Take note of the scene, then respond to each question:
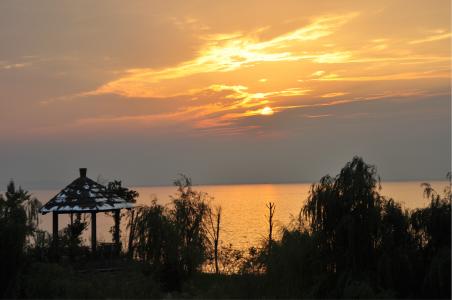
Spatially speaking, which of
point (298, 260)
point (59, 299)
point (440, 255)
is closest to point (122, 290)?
point (59, 299)

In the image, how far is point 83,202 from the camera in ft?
80.4

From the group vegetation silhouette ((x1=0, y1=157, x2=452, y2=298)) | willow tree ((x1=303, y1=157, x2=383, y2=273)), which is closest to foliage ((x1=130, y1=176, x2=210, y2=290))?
vegetation silhouette ((x1=0, y1=157, x2=452, y2=298))

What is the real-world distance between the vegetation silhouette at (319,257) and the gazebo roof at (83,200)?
3392mm

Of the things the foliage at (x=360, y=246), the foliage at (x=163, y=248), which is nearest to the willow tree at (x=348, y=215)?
the foliage at (x=360, y=246)

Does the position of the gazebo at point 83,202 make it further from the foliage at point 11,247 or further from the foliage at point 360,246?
the foliage at point 360,246

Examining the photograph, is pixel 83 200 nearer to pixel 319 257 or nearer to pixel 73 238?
pixel 73 238

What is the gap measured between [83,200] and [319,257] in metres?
11.3

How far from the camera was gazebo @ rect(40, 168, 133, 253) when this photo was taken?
24.1 metres

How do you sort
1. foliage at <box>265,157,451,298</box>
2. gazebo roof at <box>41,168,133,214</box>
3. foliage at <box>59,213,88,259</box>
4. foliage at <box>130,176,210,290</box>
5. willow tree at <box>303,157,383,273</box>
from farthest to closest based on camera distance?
gazebo roof at <box>41,168,133,214</box>
foliage at <box>59,213,88,259</box>
foliage at <box>130,176,210,290</box>
willow tree at <box>303,157,383,273</box>
foliage at <box>265,157,451,298</box>

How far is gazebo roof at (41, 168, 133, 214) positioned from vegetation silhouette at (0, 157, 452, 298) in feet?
11.1

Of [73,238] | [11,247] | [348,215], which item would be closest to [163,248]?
[11,247]

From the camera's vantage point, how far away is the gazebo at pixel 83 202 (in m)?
24.1

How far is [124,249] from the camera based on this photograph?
26.3 metres

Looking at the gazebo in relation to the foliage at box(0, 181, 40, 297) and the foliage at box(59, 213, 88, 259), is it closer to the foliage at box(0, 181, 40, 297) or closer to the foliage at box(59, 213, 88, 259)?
the foliage at box(59, 213, 88, 259)
